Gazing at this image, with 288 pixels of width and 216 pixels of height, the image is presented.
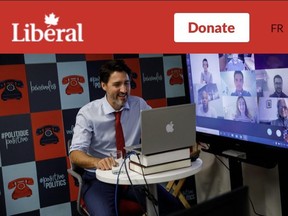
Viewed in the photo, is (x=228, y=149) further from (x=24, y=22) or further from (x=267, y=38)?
(x=24, y=22)

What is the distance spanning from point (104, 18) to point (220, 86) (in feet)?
4.45

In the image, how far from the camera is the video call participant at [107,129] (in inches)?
95.0

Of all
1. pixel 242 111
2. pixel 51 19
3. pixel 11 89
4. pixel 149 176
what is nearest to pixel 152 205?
pixel 149 176

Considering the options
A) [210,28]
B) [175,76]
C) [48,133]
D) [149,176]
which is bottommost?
[149,176]

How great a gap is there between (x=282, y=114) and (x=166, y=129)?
67 centimetres

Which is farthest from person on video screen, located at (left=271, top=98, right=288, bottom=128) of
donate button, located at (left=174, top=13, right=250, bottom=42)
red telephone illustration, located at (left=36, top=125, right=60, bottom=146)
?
red telephone illustration, located at (left=36, top=125, right=60, bottom=146)

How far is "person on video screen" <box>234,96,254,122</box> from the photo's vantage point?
2.32m

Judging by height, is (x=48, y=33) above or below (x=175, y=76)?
above

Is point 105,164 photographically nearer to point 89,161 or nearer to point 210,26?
point 89,161

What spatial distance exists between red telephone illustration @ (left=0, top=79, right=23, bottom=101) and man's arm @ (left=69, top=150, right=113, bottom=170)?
0.83 meters

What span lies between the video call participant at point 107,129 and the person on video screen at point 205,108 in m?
0.43

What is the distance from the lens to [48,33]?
1334 mm

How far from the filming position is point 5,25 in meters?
1.30

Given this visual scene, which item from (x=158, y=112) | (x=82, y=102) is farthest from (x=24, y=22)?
(x=82, y=102)
